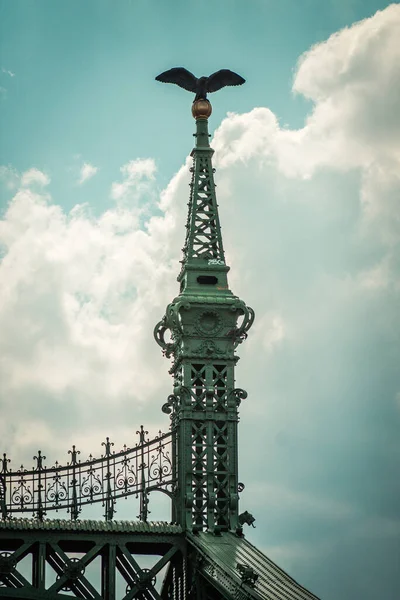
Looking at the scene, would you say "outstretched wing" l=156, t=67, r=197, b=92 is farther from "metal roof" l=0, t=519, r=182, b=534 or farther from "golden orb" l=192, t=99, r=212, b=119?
"metal roof" l=0, t=519, r=182, b=534

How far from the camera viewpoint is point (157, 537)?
49.6 m

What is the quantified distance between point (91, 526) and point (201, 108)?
1375 cm

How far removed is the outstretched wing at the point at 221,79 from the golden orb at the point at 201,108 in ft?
2.25

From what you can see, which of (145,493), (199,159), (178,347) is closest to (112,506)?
(145,493)

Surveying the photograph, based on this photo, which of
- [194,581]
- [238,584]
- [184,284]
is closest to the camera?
[238,584]

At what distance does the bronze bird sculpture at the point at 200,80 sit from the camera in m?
54.1

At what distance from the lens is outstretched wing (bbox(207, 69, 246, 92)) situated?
54250mm

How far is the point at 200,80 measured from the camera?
54.1m

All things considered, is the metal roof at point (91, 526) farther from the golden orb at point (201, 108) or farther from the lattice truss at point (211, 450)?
the golden orb at point (201, 108)

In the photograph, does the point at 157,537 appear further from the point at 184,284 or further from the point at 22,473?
the point at 184,284

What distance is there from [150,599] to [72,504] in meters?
3.57

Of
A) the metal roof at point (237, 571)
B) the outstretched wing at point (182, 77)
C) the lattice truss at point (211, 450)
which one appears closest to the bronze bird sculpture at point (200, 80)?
the outstretched wing at point (182, 77)

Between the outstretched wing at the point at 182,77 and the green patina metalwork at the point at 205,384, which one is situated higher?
the outstretched wing at the point at 182,77

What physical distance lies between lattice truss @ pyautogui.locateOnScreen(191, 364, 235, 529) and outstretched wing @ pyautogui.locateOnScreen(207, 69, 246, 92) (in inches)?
363
